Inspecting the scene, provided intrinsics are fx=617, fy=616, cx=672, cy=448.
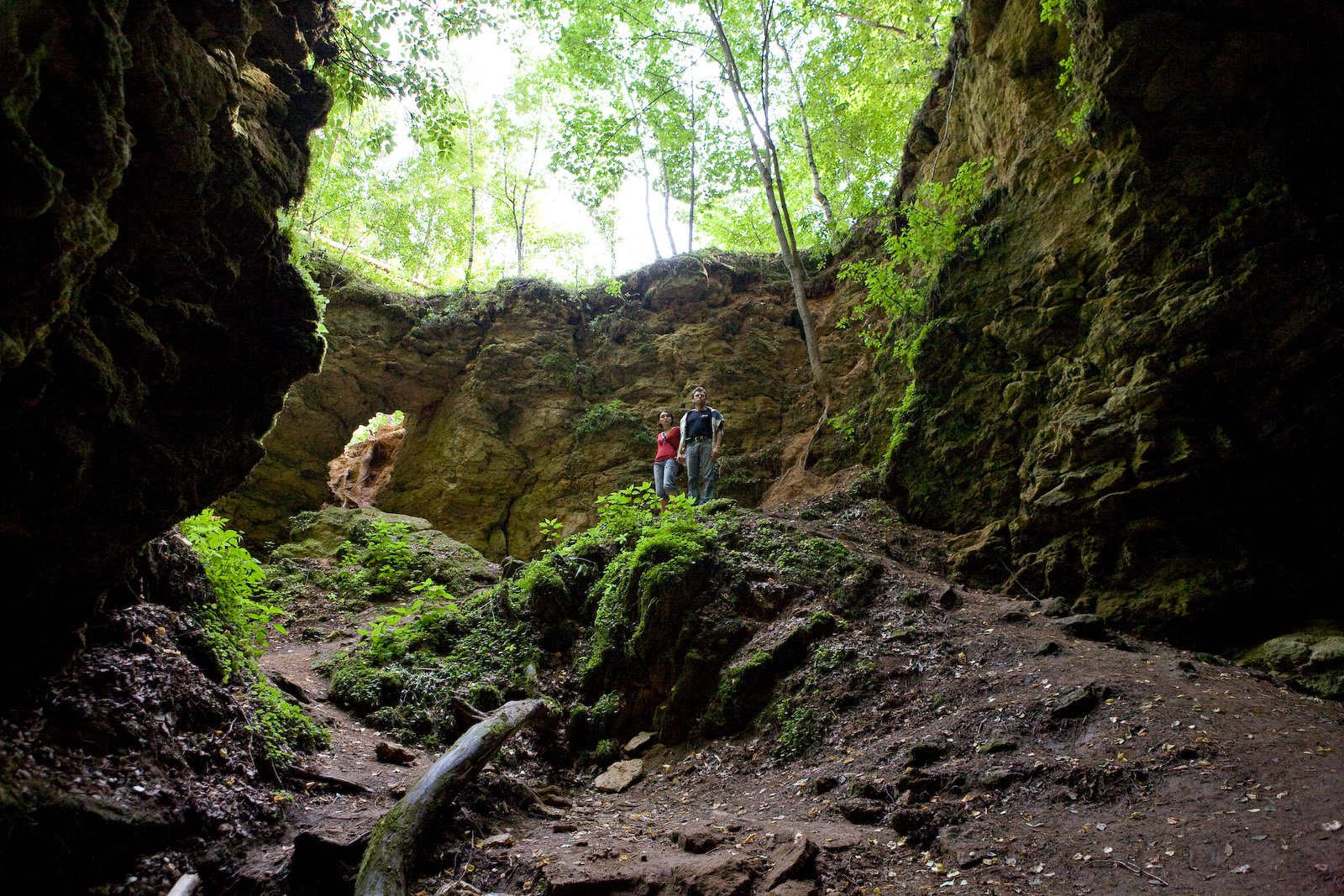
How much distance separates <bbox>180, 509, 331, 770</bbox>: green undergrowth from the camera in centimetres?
523

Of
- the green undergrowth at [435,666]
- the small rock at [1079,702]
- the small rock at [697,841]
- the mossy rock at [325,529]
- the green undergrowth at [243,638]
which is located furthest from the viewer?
the mossy rock at [325,529]

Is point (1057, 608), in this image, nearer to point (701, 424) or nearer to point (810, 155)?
point (701, 424)

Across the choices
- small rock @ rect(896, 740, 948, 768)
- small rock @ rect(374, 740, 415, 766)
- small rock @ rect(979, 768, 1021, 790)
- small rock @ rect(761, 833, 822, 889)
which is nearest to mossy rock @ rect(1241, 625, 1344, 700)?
small rock @ rect(979, 768, 1021, 790)

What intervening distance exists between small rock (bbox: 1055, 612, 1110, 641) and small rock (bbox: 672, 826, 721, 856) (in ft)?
14.5

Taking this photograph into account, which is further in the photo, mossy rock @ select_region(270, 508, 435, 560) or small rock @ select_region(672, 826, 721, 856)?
mossy rock @ select_region(270, 508, 435, 560)

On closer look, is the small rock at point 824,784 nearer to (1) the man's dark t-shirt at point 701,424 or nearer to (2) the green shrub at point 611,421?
(1) the man's dark t-shirt at point 701,424

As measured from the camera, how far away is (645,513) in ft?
32.0

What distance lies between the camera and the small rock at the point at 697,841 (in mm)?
4207

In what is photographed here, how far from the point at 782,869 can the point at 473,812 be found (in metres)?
2.71

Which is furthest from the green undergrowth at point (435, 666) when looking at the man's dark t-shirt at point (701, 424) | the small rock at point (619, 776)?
the man's dark t-shirt at point (701, 424)

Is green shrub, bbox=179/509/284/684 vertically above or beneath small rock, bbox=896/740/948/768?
above

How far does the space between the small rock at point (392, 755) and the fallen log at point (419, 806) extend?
3.49 ft

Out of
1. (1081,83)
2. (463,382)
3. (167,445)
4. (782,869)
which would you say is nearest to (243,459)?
(167,445)

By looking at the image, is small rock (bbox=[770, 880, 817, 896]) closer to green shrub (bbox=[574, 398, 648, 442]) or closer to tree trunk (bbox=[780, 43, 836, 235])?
green shrub (bbox=[574, 398, 648, 442])
